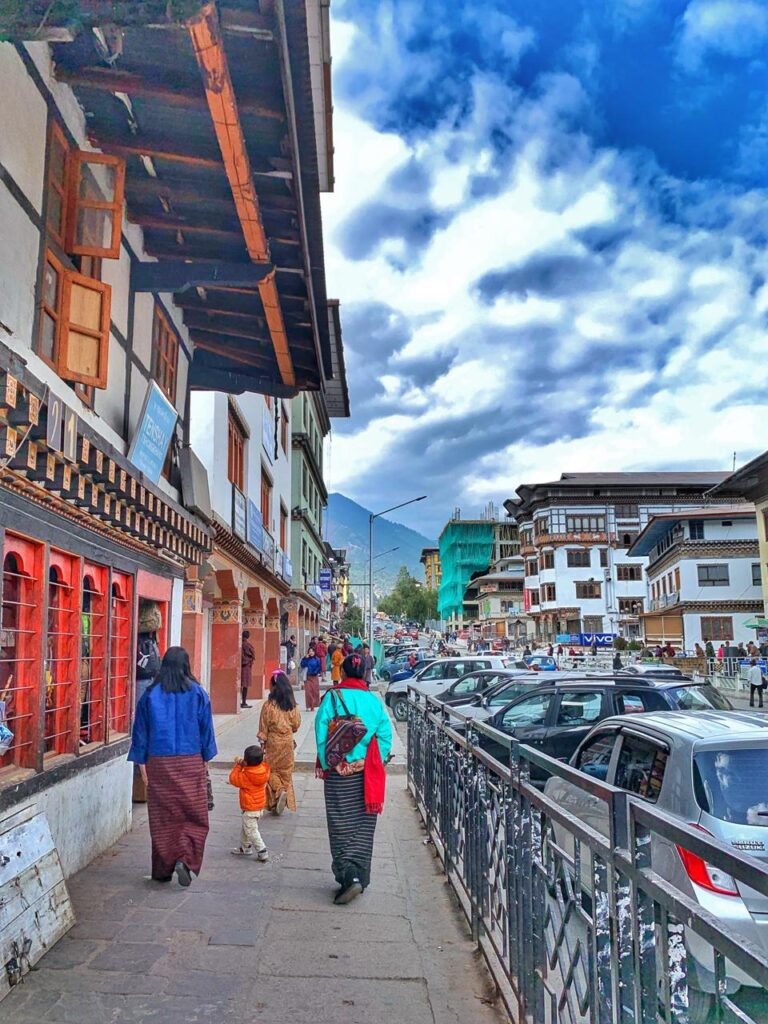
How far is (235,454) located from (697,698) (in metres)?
11.2

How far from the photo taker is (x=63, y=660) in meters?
6.88

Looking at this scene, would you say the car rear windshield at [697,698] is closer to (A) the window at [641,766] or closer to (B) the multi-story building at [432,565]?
(A) the window at [641,766]

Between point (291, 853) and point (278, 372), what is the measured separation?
21.1 feet

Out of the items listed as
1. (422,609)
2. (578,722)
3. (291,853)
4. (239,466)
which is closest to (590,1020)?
(291,853)

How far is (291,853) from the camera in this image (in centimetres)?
765

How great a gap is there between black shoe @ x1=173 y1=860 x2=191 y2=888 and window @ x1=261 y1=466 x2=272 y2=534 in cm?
1760

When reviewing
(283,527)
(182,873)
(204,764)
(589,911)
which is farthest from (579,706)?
(283,527)

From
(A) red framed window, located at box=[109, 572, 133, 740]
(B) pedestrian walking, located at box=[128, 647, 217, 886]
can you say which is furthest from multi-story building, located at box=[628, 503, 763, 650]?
(B) pedestrian walking, located at box=[128, 647, 217, 886]

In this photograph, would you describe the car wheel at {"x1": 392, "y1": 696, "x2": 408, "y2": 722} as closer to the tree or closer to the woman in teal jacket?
the woman in teal jacket

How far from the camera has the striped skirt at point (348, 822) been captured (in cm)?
613

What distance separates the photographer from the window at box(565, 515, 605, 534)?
71688 mm

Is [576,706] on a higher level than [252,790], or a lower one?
higher

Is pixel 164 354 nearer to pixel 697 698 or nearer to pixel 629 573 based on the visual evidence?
pixel 697 698

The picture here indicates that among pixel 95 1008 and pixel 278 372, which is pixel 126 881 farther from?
pixel 278 372
